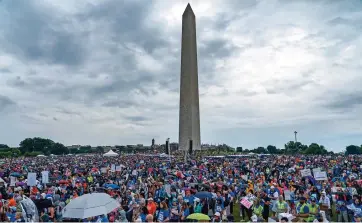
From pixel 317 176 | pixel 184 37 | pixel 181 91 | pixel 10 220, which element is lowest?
pixel 10 220

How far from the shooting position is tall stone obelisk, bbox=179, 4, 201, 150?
5081 cm

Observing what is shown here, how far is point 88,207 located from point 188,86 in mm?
43132

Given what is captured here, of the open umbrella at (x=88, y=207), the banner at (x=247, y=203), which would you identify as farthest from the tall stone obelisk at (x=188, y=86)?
the open umbrella at (x=88, y=207)

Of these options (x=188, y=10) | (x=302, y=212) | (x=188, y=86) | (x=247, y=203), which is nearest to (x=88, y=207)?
(x=302, y=212)

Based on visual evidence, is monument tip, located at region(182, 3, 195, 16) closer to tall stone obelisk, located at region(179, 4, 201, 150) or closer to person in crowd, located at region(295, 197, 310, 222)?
tall stone obelisk, located at region(179, 4, 201, 150)

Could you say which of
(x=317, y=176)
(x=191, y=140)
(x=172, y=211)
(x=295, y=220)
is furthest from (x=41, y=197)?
(x=191, y=140)

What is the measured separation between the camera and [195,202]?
563 inches

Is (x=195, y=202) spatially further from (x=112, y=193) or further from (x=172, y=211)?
(x=112, y=193)

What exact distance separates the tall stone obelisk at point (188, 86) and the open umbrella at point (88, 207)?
42.4 metres

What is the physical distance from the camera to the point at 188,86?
52.1 metres

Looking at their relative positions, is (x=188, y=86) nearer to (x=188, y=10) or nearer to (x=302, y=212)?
(x=188, y=10)

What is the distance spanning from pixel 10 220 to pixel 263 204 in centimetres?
851

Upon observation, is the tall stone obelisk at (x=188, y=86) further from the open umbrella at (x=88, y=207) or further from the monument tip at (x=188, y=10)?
the open umbrella at (x=88, y=207)

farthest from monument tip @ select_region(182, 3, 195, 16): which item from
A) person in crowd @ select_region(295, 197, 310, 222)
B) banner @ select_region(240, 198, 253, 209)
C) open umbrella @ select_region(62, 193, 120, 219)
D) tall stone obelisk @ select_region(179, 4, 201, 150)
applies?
open umbrella @ select_region(62, 193, 120, 219)
